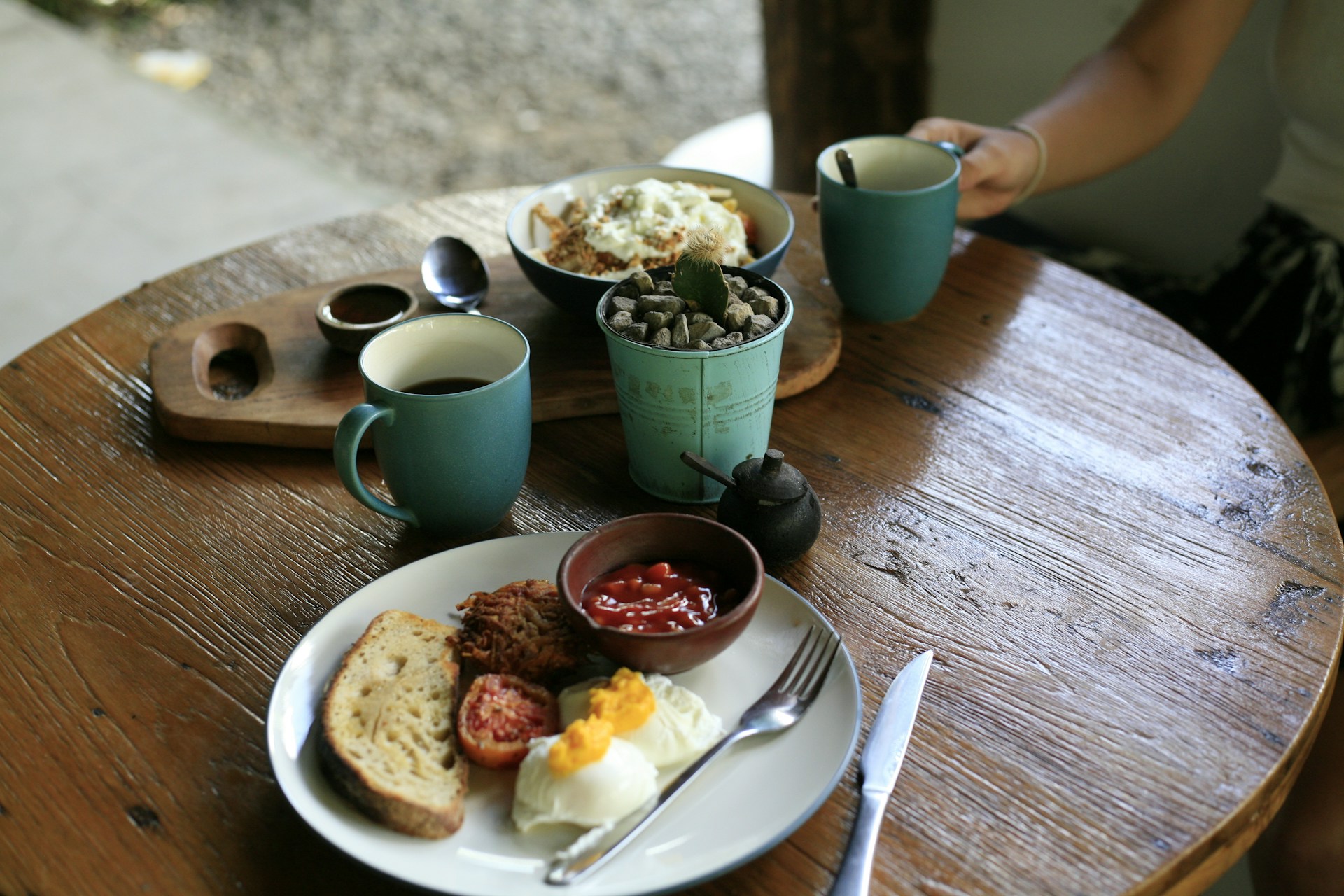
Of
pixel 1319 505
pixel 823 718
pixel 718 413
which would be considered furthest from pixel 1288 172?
pixel 823 718

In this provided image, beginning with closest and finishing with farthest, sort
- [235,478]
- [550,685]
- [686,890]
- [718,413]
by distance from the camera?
[686,890] → [550,685] → [718,413] → [235,478]

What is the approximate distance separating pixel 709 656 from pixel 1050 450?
0.56 meters

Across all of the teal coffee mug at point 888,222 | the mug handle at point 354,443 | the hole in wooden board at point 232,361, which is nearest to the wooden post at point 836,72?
the teal coffee mug at point 888,222

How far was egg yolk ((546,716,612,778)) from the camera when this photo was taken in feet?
2.33

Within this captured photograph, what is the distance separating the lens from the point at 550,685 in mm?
843

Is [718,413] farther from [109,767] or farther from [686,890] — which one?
[109,767]

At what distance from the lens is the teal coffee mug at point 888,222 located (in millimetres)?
1311

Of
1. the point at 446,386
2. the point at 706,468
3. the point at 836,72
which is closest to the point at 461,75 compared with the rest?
the point at 836,72

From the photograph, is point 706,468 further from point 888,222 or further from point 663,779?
point 888,222

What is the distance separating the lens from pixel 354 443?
965 mm

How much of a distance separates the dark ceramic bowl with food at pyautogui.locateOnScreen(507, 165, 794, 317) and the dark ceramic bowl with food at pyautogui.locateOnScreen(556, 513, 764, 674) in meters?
0.44

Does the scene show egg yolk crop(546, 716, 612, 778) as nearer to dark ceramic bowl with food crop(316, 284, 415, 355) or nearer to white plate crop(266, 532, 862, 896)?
white plate crop(266, 532, 862, 896)

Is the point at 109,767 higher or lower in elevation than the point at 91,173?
higher

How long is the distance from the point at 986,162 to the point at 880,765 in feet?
3.36
